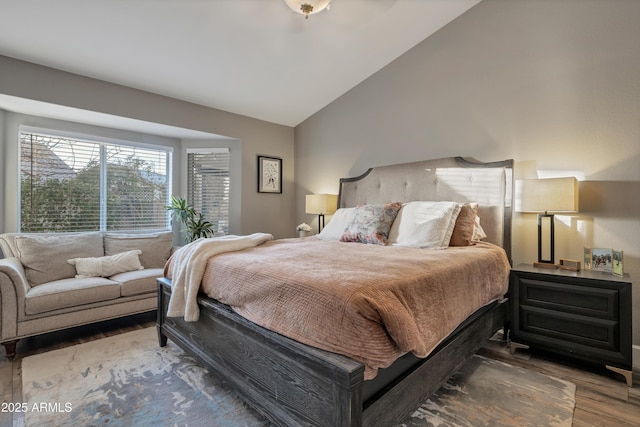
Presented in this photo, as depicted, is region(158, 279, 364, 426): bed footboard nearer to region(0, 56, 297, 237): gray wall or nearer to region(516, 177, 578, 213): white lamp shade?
region(516, 177, 578, 213): white lamp shade

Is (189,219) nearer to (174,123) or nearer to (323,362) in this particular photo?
(174,123)

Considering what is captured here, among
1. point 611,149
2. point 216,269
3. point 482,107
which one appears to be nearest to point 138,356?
point 216,269

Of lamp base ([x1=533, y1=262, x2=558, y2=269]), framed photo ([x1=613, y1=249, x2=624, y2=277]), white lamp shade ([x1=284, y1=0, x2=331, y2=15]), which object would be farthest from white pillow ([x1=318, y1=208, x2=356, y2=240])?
framed photo ([x1=613, y1=249, x2=624, y2=277])

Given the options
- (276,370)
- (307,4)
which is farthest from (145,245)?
(307,4)

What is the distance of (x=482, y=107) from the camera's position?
9.98ft

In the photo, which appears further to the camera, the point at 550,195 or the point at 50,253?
the point at 50,253

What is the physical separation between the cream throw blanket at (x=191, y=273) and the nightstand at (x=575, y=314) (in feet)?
7.05

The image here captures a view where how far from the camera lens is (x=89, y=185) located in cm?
367

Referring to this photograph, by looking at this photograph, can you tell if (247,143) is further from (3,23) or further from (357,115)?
(3,23)

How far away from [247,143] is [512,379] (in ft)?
12.7

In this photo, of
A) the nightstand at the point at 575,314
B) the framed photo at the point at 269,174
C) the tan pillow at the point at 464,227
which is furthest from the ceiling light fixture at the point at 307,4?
the nightstand at the point at 575,314

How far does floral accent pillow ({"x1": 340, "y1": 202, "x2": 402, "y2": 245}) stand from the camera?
9.23 feet

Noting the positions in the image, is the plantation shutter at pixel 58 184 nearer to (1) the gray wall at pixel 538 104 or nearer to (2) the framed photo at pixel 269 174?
(2) the framed photo at pixel 269 174

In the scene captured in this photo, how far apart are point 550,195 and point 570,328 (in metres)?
0.95
